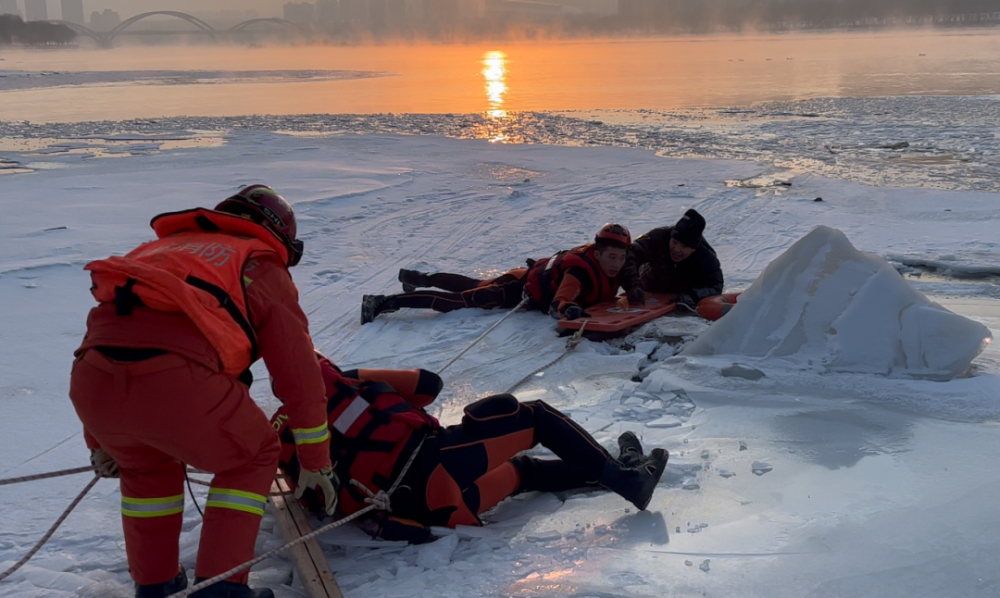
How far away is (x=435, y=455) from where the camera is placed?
2908mm

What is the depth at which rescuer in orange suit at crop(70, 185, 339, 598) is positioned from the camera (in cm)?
217

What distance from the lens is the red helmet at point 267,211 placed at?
260 centimetres

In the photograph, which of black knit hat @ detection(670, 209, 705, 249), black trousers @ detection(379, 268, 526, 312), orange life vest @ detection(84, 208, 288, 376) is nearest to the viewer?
orange life vest @ detection(84, 208, 288, 376)

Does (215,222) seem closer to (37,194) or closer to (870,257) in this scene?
(870,257)

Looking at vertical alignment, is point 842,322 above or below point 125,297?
below

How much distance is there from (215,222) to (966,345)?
3.37 m

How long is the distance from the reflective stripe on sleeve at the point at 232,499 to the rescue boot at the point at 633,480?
48.9 inches

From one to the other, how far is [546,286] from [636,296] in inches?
24.4

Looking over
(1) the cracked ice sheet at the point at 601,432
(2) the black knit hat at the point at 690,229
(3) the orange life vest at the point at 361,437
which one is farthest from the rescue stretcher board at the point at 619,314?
(3) the orange life vest at the point at 361,437

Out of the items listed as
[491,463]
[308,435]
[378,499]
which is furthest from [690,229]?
[308,435]

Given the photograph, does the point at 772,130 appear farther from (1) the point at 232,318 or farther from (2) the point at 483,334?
(1) the point at 232,318

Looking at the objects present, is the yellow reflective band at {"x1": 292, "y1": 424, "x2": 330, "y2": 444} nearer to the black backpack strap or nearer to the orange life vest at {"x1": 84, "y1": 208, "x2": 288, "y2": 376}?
the orange life vest at {"x1": 84, "y1": 208, "x2": 288, "y2": 376}

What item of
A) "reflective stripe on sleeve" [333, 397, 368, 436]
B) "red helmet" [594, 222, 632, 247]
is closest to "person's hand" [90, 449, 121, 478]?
"reflective stripe on sleeve" [333, 397, 368, 436]

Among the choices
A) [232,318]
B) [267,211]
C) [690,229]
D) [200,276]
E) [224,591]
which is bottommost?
[224,591]
